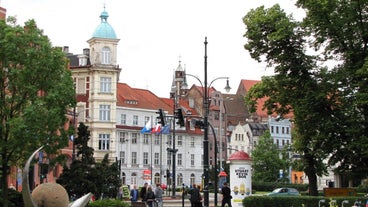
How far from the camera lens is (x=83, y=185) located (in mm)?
33594

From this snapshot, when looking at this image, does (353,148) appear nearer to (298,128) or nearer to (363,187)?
(298,128)

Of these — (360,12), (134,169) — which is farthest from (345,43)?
(134,169)

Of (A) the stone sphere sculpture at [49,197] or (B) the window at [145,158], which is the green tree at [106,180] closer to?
(A) the stone sphere sculpture at [49,197]

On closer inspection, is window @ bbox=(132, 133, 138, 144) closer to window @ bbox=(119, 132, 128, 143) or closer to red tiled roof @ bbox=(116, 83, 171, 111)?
window @ bbox=(119, 132, 128, 143)

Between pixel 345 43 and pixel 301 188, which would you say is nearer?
pixel 345 43

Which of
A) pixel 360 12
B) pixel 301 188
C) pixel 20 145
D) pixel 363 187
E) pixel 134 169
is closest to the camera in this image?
pixel 20 145

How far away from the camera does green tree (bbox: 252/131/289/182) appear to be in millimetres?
91188

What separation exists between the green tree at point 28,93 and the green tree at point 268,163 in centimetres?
6386

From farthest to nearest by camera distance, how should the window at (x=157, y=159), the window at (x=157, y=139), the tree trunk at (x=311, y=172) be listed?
1. the window at (x=157, y=139)
2. the window at (x=157, y=159)
3. the tree trunk at (x=311, y=172)

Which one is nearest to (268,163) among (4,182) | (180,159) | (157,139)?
(180,159)

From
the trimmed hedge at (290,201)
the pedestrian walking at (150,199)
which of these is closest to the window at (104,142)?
the pedestrian walking at (150,199)

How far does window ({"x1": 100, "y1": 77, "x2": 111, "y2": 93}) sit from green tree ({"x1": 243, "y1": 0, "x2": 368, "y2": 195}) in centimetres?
4400

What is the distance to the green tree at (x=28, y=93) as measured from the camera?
2816 cm

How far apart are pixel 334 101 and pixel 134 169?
64.2 m
